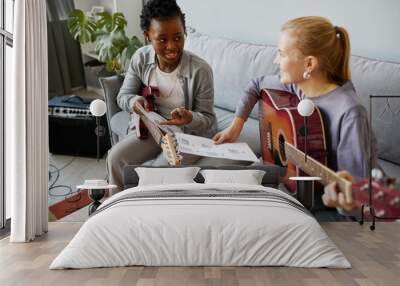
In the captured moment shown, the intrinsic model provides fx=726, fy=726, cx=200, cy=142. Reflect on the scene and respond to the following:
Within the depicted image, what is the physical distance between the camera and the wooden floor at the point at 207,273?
354 cm

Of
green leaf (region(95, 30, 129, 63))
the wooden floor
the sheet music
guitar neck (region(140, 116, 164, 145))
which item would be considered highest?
green leaf (region(95, 30, 129, 63))

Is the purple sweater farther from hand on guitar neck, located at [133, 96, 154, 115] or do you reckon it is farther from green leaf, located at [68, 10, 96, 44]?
green leaf, located at [68, 10, 96, 44]

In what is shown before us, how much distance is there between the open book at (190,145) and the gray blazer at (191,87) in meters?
0.08

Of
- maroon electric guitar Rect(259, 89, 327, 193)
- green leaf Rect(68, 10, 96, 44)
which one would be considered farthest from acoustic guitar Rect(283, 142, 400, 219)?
green leaf Rect(68, 10, 96, 44)

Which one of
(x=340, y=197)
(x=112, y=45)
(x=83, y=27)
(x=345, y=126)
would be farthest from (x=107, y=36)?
(x=340, y=197)

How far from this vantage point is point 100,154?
5.05m

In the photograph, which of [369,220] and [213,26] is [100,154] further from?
[369,220]

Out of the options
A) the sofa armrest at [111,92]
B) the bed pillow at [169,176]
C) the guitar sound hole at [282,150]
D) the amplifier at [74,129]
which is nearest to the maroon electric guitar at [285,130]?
the guitar sound hole at [282,150]

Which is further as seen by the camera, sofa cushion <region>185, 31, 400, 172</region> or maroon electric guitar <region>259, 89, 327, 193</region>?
sofa cushion <region>185, 31, 400, 172</region>

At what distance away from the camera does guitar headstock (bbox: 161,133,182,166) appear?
15.7 ft

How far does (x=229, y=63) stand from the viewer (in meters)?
5.01

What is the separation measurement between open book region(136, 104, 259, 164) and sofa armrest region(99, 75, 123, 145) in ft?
0.71

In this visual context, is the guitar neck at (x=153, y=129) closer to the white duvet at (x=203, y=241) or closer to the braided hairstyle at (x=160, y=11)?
the braided hairstyle at (x=160, y=11)

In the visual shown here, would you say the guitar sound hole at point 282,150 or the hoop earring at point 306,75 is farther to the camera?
the guitar sound hole at point 282,150
